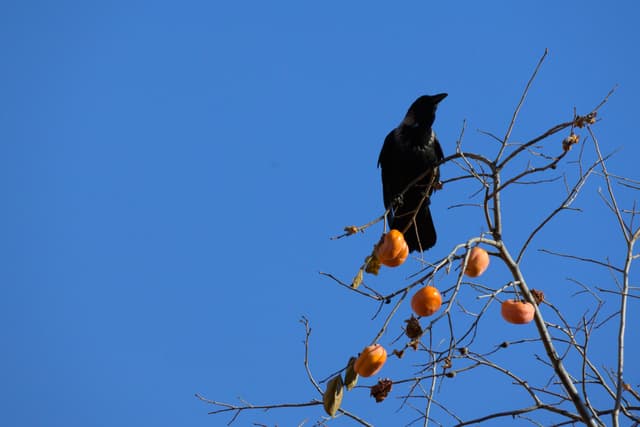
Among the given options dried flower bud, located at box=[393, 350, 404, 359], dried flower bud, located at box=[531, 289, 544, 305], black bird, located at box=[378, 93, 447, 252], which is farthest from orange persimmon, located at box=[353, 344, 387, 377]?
black bird, located at box=[378, 93, 447, 252]

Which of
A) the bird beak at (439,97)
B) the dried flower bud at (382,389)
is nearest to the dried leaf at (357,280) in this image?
the dried flower bud at (382,389)

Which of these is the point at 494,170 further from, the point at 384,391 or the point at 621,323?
the point at 384,391

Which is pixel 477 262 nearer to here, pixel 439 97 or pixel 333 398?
pixel 333 398

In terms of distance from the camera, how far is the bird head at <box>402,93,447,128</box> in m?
5.79

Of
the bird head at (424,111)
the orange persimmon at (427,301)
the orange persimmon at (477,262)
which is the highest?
the bird head at (424,111)

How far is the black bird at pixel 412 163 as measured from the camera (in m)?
5.44

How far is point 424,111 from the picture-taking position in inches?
229

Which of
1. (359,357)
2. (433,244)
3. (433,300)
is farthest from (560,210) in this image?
(433,244)

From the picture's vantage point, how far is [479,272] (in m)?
2.76

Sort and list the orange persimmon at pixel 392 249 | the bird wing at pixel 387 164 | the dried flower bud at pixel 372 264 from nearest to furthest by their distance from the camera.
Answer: the orange persimmon at pixel 392 249 → the dried flower bud at pixel 372 264 → the bird wing at pixel 387 164

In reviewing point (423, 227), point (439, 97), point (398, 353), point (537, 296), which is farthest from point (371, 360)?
point (439, 97)

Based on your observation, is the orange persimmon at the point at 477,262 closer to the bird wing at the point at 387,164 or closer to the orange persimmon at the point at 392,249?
the orange persimmon at the point at 392,249

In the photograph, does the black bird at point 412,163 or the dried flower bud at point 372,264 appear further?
the black bird at point 412,163

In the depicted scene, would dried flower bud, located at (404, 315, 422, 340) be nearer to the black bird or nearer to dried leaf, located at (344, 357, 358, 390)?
dried leaf, located at (344, 357, 358, 390)
